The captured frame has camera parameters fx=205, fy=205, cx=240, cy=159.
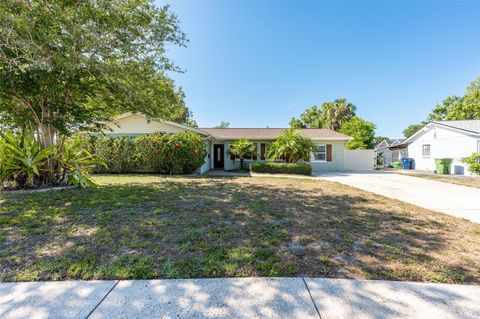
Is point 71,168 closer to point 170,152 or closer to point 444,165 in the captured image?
point 170,152

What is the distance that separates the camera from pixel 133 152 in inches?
503

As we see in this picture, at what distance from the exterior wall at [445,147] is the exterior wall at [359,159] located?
14.5 feet

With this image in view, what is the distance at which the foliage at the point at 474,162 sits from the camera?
12.5 meters

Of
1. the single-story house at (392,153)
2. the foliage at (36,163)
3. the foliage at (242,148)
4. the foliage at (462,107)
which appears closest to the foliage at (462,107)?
the foliage at (462,107)

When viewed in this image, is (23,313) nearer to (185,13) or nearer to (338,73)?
(185,13)

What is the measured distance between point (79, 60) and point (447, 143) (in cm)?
2245

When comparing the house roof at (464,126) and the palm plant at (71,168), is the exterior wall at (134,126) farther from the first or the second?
the house roof at (464,126)

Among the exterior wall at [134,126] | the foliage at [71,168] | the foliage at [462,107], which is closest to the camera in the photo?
Result: the foliage at [71,168]

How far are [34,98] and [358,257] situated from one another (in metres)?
9.28

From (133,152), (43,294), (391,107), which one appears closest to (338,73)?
(391,107)

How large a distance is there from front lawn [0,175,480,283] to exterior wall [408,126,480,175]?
556 inches

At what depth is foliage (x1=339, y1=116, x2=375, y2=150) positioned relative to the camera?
74.7 feet

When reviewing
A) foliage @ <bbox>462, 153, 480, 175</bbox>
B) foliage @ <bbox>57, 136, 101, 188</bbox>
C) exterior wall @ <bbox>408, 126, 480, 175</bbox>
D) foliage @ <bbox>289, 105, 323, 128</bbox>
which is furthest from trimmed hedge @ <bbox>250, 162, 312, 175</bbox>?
foliage @ <bbox>289, 105, 323, 128</bbox>

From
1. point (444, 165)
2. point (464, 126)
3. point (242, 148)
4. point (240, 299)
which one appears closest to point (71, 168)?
point (240, 299)
